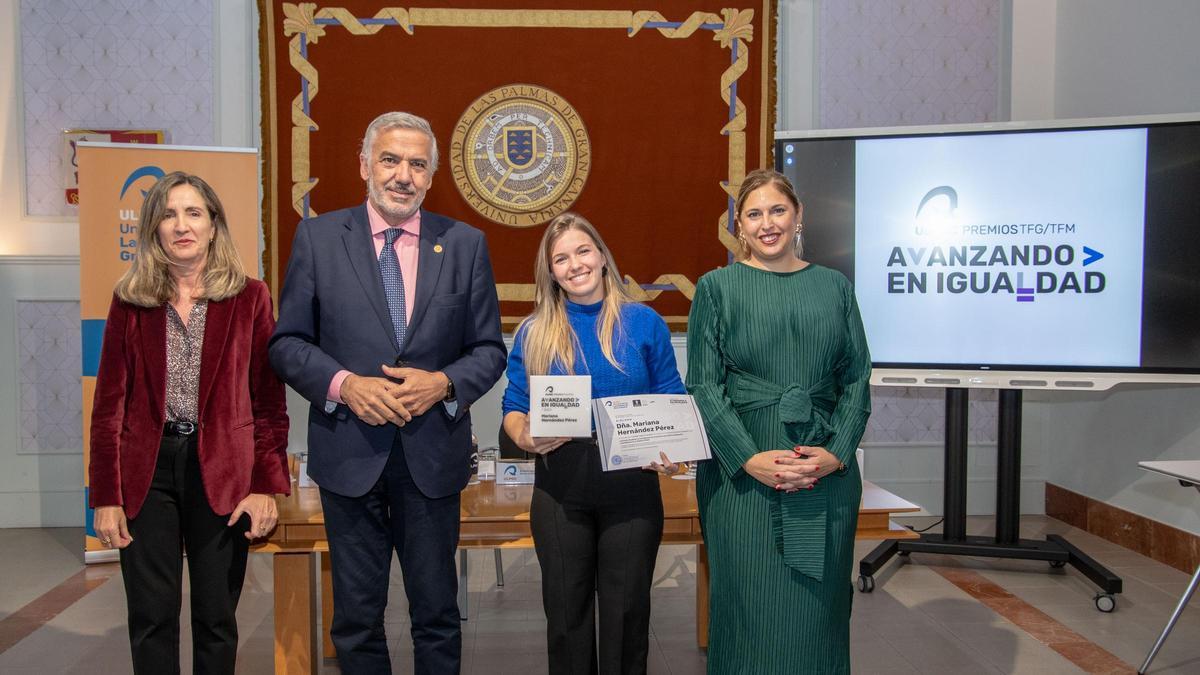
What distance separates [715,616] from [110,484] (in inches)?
56.3

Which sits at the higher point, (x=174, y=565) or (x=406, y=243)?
(x=406, y=243)

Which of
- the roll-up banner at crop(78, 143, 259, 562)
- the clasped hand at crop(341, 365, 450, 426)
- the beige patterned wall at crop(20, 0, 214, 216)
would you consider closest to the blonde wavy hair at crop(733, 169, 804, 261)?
the clasped hand at crop(341, 365, 450, 426)

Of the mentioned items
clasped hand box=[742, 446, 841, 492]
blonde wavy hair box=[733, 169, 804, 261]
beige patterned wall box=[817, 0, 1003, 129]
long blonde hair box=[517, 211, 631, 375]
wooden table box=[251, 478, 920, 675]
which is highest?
beige patterned wall box=[817, 0, 1003, 129]

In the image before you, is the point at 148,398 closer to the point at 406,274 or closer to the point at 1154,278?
the point at 406,274

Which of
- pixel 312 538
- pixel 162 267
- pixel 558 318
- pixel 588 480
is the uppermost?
pixel 162 267

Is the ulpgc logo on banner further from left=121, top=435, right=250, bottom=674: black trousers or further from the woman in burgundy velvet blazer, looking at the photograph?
left=121, top=435, right=250, bottom=674: black trousers

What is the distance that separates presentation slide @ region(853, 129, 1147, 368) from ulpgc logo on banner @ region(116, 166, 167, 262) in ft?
10.7

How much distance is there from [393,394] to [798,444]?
95cm

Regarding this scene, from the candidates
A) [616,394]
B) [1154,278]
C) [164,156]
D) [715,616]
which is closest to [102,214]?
[164,156]

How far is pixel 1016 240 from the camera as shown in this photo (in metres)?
3.89

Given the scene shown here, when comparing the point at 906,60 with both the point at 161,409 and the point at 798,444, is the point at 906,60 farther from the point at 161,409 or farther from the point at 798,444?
the point at 161,409

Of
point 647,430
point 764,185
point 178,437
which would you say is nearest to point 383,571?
point 178,437

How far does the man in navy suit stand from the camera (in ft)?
6.56

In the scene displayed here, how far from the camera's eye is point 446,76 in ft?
16.0
